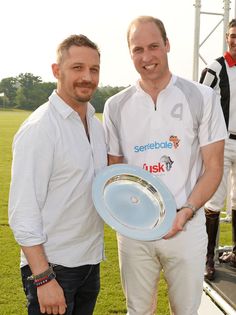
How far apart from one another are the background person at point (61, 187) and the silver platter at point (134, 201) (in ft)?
0.30

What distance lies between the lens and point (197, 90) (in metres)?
2.48

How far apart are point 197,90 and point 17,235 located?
3.99ft

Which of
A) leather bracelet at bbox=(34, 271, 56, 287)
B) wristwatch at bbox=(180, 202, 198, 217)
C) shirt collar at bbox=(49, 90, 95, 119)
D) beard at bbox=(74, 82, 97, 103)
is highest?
beard at bbox=(74, 82, 97, 103)

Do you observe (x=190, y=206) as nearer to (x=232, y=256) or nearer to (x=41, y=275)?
(x=41, y=275)

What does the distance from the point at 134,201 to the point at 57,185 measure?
44 centimetres

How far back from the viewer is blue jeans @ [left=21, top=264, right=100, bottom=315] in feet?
7.10

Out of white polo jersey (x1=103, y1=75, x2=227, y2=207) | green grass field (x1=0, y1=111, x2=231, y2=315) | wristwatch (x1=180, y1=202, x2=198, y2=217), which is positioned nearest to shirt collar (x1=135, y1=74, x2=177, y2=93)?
white polo jersey (x1=103, y1=75, x2=227, y2=207)

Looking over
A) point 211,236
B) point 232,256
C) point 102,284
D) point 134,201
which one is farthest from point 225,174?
point 134,201

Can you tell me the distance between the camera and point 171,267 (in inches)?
99.2

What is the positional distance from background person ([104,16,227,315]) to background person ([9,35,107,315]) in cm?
28

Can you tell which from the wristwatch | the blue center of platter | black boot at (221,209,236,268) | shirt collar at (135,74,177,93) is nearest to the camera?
the blue center of platter

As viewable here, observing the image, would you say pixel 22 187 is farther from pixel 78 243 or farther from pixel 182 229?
pixel 182 229

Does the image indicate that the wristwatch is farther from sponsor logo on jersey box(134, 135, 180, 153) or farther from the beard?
the beard

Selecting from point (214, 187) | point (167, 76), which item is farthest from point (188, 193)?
point (167, 76)
